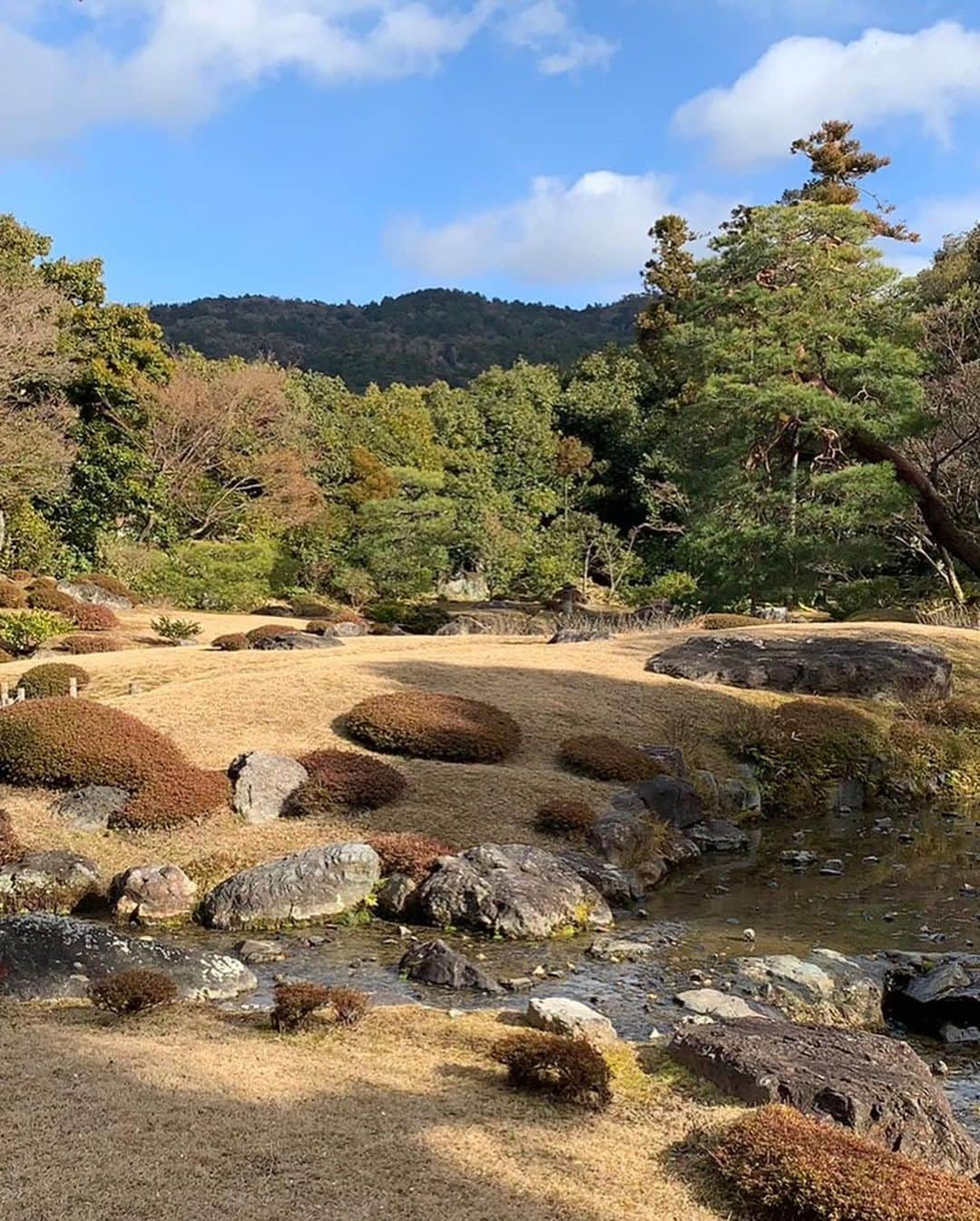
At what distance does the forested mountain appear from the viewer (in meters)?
67.9

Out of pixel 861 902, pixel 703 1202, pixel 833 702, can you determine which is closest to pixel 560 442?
pixel 833 702

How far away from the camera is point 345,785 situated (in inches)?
458

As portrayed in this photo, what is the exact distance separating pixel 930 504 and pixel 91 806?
18.9 meters

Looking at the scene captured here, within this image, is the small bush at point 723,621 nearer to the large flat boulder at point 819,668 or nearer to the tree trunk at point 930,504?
the large flat boulder at point 819,668

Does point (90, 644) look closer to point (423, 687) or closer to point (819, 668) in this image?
point (423, 687)

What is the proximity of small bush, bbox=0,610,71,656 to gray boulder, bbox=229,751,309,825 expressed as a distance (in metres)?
11.7

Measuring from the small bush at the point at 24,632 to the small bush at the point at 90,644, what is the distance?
0.47 m

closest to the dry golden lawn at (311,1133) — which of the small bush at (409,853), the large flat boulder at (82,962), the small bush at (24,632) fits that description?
the large flat boulder at (82,962)

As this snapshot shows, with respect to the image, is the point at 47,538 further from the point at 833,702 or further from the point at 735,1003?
the point at 735,1003

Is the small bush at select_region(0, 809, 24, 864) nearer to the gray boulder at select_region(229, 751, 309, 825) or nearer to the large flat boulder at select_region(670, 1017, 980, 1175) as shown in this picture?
the gray boulder at select_region(229, 751, 309, 825)

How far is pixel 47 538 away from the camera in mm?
31828

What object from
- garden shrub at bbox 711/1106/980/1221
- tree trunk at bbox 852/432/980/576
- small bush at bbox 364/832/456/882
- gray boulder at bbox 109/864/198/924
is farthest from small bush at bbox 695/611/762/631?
garden shrub at bbox 711/1106/980/1221

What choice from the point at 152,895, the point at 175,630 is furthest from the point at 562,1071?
the point at 175,630

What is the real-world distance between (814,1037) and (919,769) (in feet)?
33.8
